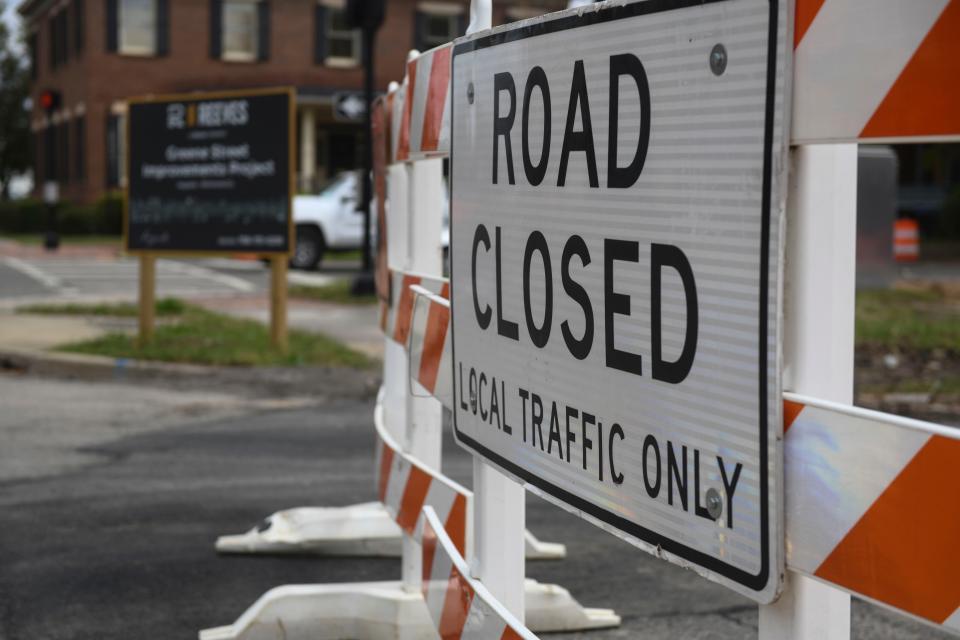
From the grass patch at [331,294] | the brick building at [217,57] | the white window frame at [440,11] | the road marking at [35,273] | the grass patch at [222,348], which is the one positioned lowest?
the grass patch at [222,348]

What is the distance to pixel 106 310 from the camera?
1438 cm

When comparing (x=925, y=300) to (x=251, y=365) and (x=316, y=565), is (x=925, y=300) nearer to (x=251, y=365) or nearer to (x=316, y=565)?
(x=251, y=365)

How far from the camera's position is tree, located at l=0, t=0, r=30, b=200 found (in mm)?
58969

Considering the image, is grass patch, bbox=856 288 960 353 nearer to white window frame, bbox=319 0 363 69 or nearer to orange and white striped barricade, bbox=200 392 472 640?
orange and white striped barricade, bbox=200 392 472 640

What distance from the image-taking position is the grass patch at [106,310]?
14148 millimetres

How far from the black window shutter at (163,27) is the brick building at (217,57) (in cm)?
3

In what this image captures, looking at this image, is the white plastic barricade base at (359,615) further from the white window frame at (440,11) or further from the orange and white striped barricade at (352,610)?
the white window frame at (440,11)

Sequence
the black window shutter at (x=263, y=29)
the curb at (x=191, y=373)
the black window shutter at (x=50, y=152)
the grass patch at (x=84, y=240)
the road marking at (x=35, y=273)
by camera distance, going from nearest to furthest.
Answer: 1. the curb at (x=191, y=373)
2. the road marking at (x=35, y=273)
3. the grass patch at (x=84, y=240)
4. the black window shutter at (x=263, y=29)
5. the black window shutter at (x=50, y=152)

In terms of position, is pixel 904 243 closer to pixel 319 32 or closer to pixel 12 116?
pixel 319 32

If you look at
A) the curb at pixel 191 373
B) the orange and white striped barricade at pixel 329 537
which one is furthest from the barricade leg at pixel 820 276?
the curb at pixel 191 373

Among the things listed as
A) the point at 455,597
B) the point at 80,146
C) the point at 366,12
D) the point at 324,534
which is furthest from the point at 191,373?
the point at 80,146

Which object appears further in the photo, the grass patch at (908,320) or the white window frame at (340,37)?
the white window frame at (340,37)

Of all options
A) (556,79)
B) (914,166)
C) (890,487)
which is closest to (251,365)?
(556,79)

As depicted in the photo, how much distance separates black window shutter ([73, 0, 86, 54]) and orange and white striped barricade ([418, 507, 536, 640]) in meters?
34.1
